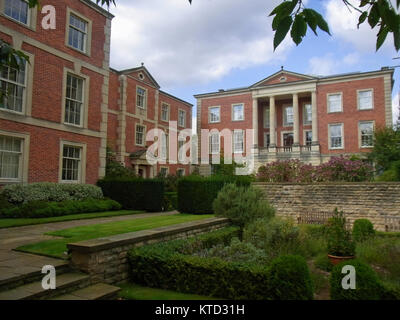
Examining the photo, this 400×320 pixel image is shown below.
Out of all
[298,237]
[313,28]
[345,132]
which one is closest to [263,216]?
[298,237]

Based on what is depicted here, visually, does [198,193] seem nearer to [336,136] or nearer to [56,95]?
[56,95]

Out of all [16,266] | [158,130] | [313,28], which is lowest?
[16,266]

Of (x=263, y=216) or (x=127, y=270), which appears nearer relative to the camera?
(x=127, y=270)

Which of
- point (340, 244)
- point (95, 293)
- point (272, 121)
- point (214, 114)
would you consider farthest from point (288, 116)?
point (95, 293)

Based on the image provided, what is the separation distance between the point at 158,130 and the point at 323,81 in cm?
1600

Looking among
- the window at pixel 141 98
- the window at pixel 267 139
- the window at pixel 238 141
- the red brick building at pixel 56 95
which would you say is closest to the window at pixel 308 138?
the window at pixel 267 139

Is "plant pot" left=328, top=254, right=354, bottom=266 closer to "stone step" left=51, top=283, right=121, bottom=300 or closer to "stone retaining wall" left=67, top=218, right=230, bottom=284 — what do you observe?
"stone retaining wall" left=67, top=218, right=230, bottom=284

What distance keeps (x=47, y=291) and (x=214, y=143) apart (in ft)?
99.7

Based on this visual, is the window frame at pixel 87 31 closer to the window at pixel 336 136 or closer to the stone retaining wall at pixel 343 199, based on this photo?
the stone retaining wall at pixel 343 199

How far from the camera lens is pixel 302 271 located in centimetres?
418
